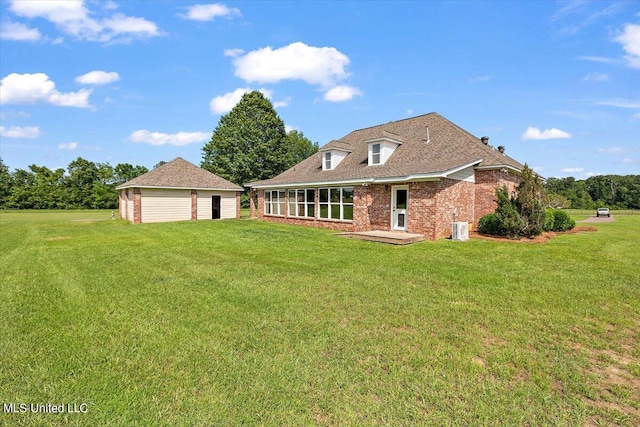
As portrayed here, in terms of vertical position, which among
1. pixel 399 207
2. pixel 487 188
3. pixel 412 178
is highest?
pixel 412 178

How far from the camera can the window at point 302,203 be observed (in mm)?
17312

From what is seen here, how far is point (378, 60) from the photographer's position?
16641mm

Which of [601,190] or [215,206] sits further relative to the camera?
[601,190]

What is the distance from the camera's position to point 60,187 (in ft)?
155

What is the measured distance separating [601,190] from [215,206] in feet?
273

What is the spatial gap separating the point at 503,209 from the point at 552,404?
1105 centimetres

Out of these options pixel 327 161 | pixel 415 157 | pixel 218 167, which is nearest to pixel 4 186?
pixel 218 167

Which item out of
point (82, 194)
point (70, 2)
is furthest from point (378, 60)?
point (82, 194)

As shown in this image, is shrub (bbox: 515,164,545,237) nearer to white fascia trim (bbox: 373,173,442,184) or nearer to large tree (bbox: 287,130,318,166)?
white fascia trim (bbox: 373,173,442,184)

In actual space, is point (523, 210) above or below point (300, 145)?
below

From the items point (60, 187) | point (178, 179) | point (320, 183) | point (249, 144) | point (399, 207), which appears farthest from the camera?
point (60, 187)

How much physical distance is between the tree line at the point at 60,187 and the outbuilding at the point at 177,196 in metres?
29.3

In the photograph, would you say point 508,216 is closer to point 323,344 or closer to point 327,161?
point 327,161

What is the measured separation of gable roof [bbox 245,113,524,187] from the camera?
12828 mm
